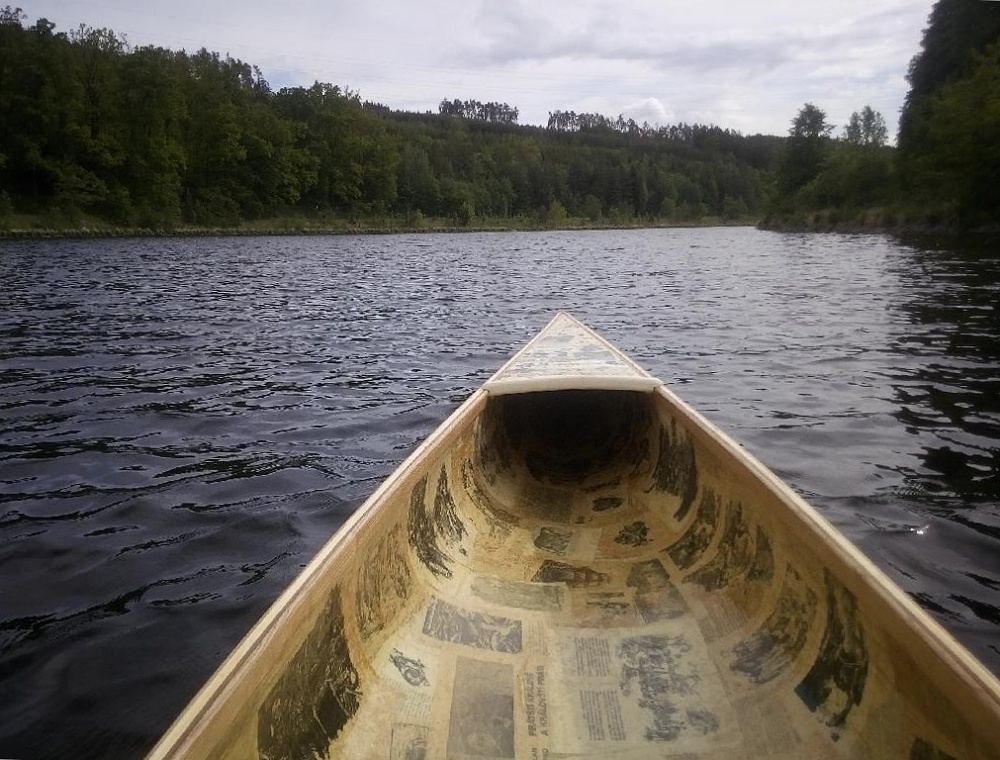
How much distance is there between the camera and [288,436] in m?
8.40

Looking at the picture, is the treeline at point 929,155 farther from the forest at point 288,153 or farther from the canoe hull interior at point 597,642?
the canoe hull interior at point 597,642

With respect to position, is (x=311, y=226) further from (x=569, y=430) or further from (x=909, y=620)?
(x=909, y=620)

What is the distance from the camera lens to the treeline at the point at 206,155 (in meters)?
67.9

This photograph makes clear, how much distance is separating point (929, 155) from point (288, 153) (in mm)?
71255

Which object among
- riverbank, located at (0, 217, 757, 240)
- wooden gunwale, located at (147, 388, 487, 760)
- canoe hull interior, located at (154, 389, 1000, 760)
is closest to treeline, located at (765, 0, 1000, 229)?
riverbank, located at (0, 217, 757, 240)

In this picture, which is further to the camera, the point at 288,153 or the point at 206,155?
the point at 288,153

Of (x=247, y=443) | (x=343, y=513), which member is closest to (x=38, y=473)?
(x=247, y=443)

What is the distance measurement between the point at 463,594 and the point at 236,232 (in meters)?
83.3

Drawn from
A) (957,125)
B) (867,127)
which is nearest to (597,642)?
(957,125)

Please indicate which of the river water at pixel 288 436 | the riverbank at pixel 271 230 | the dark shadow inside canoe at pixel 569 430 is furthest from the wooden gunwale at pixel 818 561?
the riverbank at pixel 271 230

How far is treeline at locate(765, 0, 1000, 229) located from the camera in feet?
147

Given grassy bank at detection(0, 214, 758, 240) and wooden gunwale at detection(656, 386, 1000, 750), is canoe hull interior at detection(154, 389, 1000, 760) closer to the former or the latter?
wooden gunwale at detection(656, 386, 1000, 750)

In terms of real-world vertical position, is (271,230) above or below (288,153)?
below

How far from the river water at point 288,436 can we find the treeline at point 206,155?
53.5m
